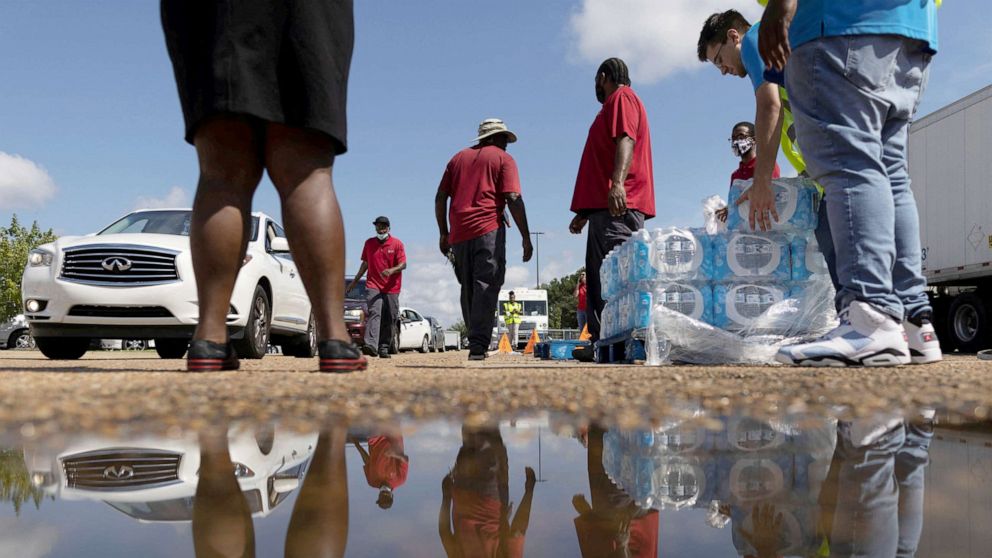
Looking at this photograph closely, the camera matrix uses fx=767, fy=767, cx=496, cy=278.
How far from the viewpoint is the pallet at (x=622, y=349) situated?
16.8 ft

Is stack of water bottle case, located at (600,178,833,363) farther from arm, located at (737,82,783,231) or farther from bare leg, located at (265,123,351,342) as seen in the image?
bare leg, located at (265,123,351,342)

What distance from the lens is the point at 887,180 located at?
3285 millimetres

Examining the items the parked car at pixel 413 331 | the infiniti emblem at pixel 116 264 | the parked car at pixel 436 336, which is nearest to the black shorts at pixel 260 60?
the infiniti emblem at pixel 116 264

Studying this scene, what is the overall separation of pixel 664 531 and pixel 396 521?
9.8 inches

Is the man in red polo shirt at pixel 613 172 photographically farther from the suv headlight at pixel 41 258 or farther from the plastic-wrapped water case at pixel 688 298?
the suv headlight at pixel 41 258

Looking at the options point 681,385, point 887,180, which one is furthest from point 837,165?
point 681,385

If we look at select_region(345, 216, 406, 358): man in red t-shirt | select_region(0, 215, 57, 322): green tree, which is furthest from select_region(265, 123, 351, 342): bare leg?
select_region(0, 215, 57, 322): green tree

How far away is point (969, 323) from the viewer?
13125mm

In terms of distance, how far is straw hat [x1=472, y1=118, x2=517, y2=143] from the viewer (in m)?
6.83

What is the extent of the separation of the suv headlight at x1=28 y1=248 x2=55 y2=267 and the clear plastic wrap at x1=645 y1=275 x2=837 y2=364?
5.63 meters

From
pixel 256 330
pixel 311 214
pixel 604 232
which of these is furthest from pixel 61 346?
pixel 311 214

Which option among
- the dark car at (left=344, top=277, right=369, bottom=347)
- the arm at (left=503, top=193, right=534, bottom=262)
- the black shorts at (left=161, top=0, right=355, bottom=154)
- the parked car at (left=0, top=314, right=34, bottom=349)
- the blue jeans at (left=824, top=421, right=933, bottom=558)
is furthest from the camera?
the parked car at (left=0, top=314, right=34, bottom=349)

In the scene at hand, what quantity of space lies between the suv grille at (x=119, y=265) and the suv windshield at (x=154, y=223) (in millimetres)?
781

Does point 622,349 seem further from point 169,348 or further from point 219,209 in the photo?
point 169,348
